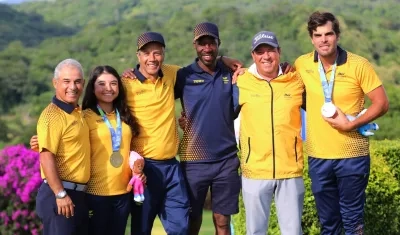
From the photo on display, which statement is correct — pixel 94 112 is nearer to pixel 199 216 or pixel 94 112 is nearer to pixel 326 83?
pixel 199 216

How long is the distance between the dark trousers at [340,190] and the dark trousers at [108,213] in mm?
1333

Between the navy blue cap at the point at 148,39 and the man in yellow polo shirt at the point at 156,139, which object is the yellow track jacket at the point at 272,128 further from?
the navy blue cap at the point at 148,39

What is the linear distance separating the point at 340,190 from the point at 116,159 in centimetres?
155

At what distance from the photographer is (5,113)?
184ft

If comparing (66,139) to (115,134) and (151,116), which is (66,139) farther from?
(151,116)

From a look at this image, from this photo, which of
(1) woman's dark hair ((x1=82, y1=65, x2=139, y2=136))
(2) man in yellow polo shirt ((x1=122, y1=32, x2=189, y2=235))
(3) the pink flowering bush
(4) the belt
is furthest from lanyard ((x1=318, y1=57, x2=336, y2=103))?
(3) the pink flowering bush

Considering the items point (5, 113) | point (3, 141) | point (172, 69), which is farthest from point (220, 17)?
point (172, 69)

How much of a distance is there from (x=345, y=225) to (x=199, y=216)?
3.66 ft

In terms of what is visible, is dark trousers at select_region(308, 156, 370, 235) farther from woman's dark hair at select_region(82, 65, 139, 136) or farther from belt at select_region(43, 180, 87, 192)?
belt at select_region(43, 180, 87, 192)

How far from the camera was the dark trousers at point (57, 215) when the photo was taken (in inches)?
160

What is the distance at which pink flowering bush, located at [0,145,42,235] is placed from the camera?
23.8 ft

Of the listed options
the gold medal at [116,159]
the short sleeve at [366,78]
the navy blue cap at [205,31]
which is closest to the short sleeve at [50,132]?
the gold medal at [116,159]

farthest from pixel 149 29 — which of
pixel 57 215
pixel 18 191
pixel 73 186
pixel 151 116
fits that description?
pixel 57 215

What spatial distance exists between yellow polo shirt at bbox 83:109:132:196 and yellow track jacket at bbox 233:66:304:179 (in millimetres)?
854
